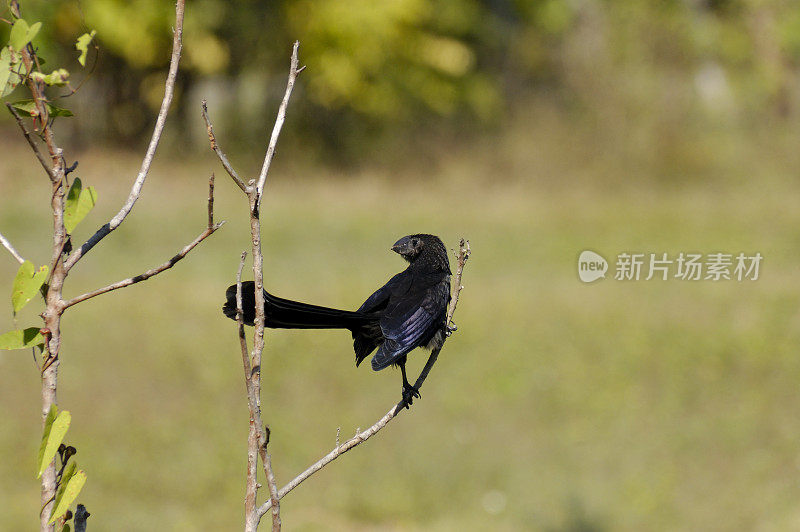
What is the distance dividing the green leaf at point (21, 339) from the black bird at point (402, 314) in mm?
378

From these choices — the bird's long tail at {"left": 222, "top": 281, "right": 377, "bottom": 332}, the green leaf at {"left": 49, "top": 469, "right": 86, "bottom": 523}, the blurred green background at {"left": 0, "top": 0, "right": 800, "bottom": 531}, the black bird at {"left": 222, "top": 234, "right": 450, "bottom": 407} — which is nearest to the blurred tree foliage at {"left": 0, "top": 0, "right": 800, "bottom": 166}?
the blurred green background at {"left": 0, "top": 0, "right": 800, "bottom": 531}

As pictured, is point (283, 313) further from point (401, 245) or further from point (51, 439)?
point (401, 245)

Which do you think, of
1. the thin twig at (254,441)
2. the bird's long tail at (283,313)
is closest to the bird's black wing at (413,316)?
the bird's long tail at (283,313)

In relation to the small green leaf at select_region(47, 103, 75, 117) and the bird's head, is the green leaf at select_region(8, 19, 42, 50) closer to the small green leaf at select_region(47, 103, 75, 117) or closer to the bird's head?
the small green leaf at select_region(47, 103, 75, 117)

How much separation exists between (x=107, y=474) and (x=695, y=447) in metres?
4.95

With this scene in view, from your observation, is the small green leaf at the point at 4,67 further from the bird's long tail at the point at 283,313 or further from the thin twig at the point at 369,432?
the thin twig at the point at 369,432

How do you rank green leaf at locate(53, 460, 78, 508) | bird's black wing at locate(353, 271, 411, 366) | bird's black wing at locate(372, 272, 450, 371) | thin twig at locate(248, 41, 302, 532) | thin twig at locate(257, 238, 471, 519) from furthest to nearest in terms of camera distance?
bird's black wing at locate(353, 271, 411, 366), bird's black wing at locate(372, 272, 450, 371), thin twig at locate(257, 238, 471, 519), green leaf at locate(53, 460, 78, 508), thin twig at locate(248, 41, 302, 532)

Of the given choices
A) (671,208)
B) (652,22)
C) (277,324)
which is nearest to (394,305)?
(277,324)

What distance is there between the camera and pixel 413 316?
87.2 inches

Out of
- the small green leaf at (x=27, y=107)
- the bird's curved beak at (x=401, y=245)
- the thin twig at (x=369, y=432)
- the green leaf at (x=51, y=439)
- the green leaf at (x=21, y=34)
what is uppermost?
the bird's curved beak at (x=401, y=245)

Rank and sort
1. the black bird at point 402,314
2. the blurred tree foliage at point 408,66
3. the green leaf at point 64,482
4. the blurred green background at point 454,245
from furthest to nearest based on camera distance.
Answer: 1. the blurred tree foliage at point 408,66
2. the blurred green background at point 454,245
3. the black bird at point 402,314
4. the green leaf at point 64,482

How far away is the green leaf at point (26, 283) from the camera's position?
1.61m

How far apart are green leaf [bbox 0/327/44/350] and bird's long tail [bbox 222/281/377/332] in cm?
32

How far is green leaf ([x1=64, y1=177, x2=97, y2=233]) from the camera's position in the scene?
5.61 ft
